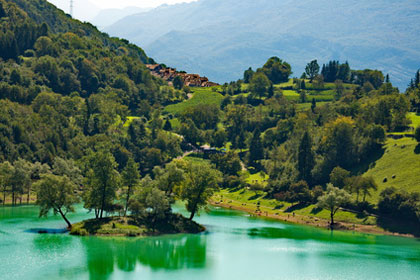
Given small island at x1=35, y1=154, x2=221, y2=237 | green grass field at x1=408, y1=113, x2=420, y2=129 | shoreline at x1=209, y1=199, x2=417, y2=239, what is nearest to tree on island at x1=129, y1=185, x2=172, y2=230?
small island at x1=35, y1=154, x2=221, y2=237

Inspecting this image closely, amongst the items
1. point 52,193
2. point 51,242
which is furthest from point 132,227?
point 52,193

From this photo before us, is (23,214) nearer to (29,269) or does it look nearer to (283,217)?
(29,269)

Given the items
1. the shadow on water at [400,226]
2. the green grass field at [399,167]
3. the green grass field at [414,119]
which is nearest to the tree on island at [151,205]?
the shadow on water at [400,226]

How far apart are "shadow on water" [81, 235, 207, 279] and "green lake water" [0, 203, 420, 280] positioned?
16 cm

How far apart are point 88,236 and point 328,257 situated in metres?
44.0

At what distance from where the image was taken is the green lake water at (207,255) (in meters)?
88.2

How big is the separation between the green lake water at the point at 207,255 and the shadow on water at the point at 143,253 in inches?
6.4

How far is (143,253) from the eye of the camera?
9956 centimetres

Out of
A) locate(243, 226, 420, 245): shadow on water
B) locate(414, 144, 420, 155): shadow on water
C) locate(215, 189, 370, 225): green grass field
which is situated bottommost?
locate(243, 226, 420, 245): shadow on water

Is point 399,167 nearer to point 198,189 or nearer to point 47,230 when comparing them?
point 198,189

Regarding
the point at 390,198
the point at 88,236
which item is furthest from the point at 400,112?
the point at 88,236

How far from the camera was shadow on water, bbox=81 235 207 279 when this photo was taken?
91.4 meters

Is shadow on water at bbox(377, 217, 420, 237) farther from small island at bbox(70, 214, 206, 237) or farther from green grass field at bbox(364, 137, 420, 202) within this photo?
small island at bbox(70, 214, 206, 237)

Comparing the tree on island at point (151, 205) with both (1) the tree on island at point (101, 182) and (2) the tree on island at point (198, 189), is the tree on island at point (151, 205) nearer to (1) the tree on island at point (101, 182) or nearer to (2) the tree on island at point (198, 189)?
(2) the tree on island at point (198, 189)
